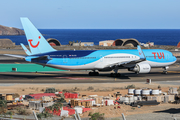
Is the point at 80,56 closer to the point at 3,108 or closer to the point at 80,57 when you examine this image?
the point at 80,57

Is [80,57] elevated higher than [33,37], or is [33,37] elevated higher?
[33,37]

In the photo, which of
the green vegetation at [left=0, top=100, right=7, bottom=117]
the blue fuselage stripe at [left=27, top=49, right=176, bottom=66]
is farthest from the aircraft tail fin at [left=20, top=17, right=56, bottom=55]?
the green vegetation at [left=0, top=100, right=7, bottom=117]

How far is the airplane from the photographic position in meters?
51.1

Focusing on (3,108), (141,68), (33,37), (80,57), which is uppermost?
(33,37)

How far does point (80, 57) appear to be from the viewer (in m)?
52.7

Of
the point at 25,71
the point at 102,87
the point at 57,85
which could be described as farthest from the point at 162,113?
the point at 25,71

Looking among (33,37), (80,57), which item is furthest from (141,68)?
(33,37)

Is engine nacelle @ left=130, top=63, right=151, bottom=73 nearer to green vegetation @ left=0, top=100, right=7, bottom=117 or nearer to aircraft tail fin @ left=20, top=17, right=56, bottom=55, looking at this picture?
aircraft tail fin @ left=20, top=17, right=56, bottom=55

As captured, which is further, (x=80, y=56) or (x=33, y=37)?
(x=80, y=56)

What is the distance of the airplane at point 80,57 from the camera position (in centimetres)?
5109

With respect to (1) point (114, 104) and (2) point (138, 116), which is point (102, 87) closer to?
(1) point (114, 104)

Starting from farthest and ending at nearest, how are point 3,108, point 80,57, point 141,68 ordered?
point 80,57 → point 141,68 → point 3,108

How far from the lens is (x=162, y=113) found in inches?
1048

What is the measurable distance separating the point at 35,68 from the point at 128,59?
2317 cm
